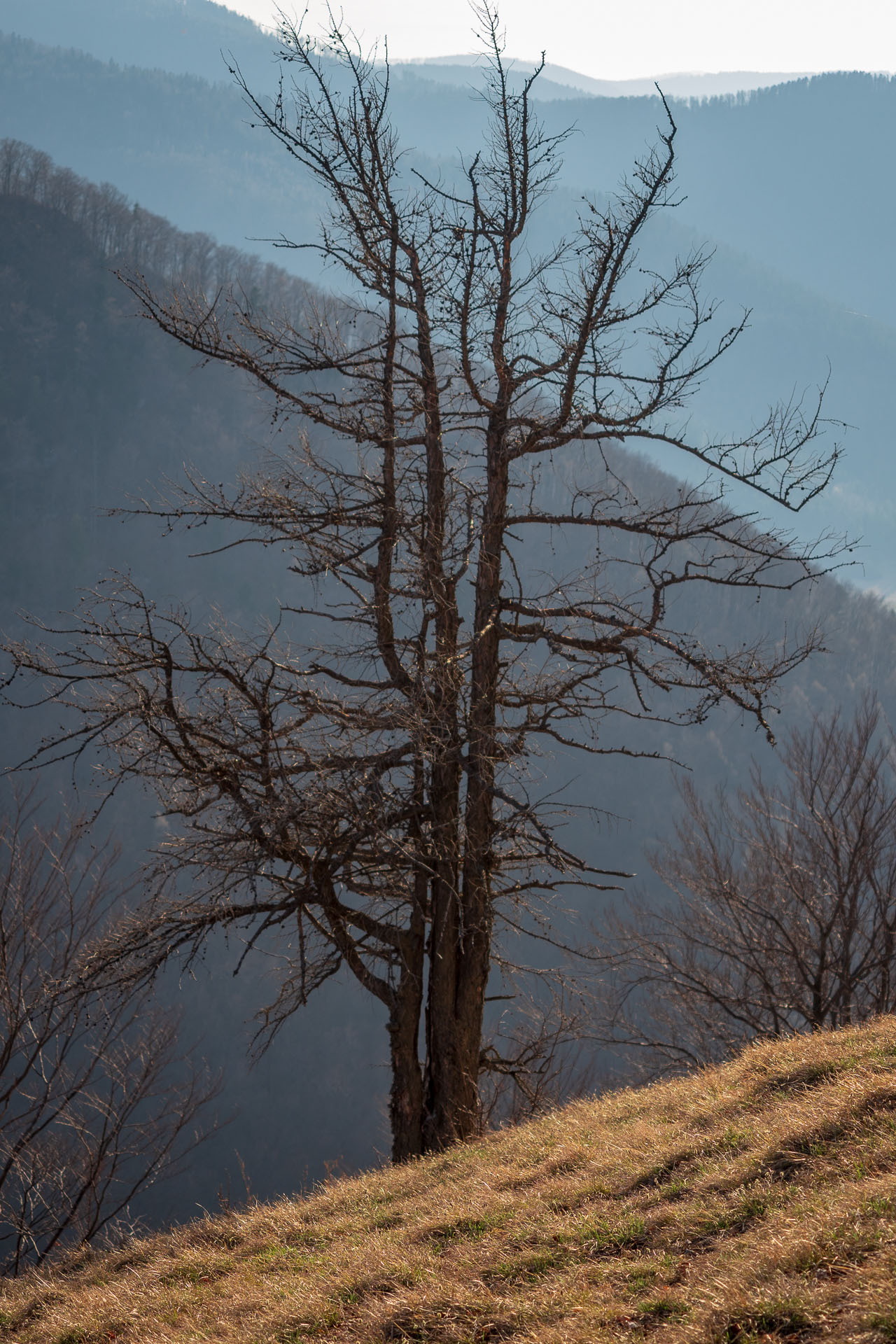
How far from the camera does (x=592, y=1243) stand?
3.69 m

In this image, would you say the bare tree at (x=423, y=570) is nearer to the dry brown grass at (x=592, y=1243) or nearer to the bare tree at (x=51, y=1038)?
the bare tree at (x=51, y=1038)

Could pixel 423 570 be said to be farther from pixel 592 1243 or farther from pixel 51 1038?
pixel 51 1038

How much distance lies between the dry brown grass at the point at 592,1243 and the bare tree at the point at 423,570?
1925mm

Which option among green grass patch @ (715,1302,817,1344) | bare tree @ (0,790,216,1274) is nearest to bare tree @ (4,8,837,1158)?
bare tree @ (0,790,216,1274)

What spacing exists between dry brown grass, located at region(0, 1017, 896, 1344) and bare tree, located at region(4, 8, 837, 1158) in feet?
6.32

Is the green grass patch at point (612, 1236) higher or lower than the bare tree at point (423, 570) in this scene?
lower

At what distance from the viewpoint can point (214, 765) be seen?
269 inches

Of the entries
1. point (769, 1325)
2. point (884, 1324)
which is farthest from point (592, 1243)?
point (884, 1324)

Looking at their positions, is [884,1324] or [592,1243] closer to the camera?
[884,1324]

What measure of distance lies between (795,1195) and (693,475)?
13559 cm

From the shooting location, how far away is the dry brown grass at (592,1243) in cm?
293

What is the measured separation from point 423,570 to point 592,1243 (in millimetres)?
Answer: 5110

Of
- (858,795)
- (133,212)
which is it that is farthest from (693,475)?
(858,795)

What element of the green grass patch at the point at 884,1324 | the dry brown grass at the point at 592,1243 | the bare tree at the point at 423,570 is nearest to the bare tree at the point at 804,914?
the bare tree at the point at 423,570
